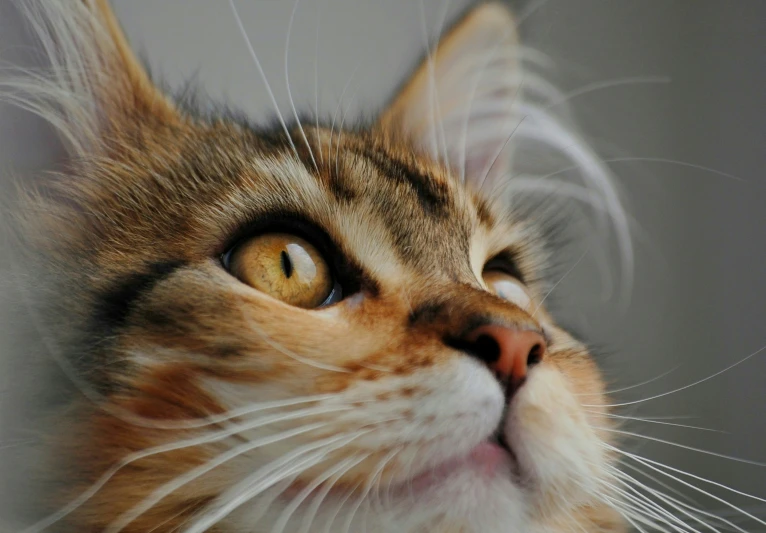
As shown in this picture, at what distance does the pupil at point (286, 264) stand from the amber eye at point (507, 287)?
0.97 ft

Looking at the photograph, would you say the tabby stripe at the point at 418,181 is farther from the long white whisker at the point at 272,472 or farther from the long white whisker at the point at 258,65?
the long white whisker at the point at 272,472

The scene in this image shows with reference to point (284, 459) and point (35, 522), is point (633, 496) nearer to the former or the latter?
point (284, 459)

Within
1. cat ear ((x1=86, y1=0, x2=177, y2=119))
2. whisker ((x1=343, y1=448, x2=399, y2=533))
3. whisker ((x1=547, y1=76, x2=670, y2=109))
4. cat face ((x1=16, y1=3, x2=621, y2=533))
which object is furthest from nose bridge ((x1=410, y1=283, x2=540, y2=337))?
whisker ((x1=547, y1=76, x2=670, y2=109))

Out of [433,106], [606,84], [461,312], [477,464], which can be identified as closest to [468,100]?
[433,106]

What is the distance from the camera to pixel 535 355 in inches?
22.9

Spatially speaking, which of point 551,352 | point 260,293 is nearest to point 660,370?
point 551,352

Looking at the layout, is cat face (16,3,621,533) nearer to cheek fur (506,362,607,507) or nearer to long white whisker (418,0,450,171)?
cheek fur (506,362,607,507)

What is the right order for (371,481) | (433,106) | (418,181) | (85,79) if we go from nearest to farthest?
(371,481), (85,79), (418,181), (433,106)

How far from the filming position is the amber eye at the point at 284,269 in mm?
571

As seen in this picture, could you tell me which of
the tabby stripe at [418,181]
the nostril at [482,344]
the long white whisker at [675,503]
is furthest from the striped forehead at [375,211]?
the long white whisker at [675,503]

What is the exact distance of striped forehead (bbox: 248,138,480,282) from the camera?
64cm

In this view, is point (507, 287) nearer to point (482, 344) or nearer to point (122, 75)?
point (482, 344)

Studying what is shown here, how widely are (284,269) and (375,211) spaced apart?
13 centimetres

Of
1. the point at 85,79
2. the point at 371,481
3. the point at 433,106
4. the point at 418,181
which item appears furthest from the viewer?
the point at 433,106
